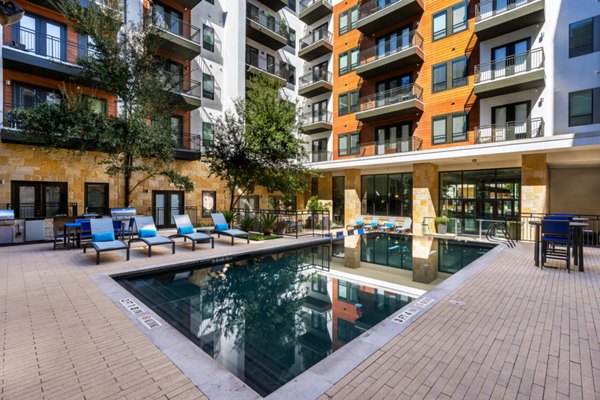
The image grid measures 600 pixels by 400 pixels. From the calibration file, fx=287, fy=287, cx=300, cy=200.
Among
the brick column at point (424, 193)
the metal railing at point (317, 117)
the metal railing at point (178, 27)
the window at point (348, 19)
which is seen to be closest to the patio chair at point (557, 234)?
the brick column at point (424, 193)

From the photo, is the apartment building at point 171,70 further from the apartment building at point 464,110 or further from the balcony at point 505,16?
the balcony at point 505,16

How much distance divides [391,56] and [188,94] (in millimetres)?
12810

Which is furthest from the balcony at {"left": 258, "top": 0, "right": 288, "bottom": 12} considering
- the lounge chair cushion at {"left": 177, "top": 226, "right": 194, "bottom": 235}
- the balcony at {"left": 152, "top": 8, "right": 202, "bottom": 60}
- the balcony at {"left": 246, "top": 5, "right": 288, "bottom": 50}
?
the lounge chair cushion at {"left": 177, "top": 226, "right": 194, "bottom": 235}

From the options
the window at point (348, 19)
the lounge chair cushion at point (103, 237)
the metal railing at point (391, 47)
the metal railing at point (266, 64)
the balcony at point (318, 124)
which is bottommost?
the lounge chair cushion at point (103, 237)

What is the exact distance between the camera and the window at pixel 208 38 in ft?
62.8

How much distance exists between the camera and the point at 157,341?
369cm

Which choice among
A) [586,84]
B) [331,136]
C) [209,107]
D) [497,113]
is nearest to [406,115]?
[497,113]

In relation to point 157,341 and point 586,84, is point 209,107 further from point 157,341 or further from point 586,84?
point 586,84

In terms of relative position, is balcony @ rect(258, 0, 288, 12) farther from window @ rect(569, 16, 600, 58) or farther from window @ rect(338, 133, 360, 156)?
window @ rect(569, 16, 600, 58)

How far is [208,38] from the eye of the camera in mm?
A: 19438

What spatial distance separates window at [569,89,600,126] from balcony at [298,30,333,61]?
16208 millimetres

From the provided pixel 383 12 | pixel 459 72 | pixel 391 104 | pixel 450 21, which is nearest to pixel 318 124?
pixel 391 104

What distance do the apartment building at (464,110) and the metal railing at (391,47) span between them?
0.09m

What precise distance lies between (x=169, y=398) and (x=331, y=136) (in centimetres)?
2194
